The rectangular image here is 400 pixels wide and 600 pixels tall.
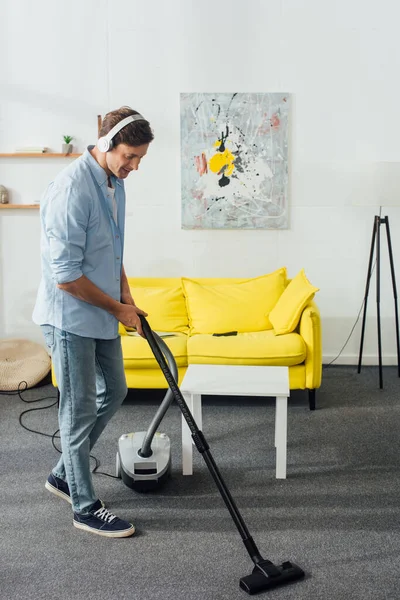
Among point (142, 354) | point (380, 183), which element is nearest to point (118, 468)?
point (142, 354)

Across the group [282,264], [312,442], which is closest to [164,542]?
[312,442]

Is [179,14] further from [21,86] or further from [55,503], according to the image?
[55,503]

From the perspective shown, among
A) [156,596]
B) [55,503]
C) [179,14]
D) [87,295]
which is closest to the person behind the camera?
[156,596]

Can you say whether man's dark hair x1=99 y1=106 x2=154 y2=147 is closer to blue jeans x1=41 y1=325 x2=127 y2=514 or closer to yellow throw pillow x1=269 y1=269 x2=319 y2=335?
blue jeans x1=41 y1=325 x2=127 y2=514

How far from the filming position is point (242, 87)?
4.91m

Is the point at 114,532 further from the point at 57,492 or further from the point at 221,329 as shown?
the point at 221,329

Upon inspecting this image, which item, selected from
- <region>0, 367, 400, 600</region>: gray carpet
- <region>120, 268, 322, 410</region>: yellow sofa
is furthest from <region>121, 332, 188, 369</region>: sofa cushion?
<region>0, 367, 400, 600</region>: gray carpet

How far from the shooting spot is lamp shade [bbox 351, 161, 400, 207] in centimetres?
450

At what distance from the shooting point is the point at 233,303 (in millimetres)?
4590

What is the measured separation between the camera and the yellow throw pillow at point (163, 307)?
181 inches

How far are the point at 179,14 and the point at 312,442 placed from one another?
3006 millimetres

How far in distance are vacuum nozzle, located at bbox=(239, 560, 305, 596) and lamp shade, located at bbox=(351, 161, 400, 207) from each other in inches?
109

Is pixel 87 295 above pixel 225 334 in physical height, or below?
above

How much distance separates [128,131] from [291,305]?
2.11 m
